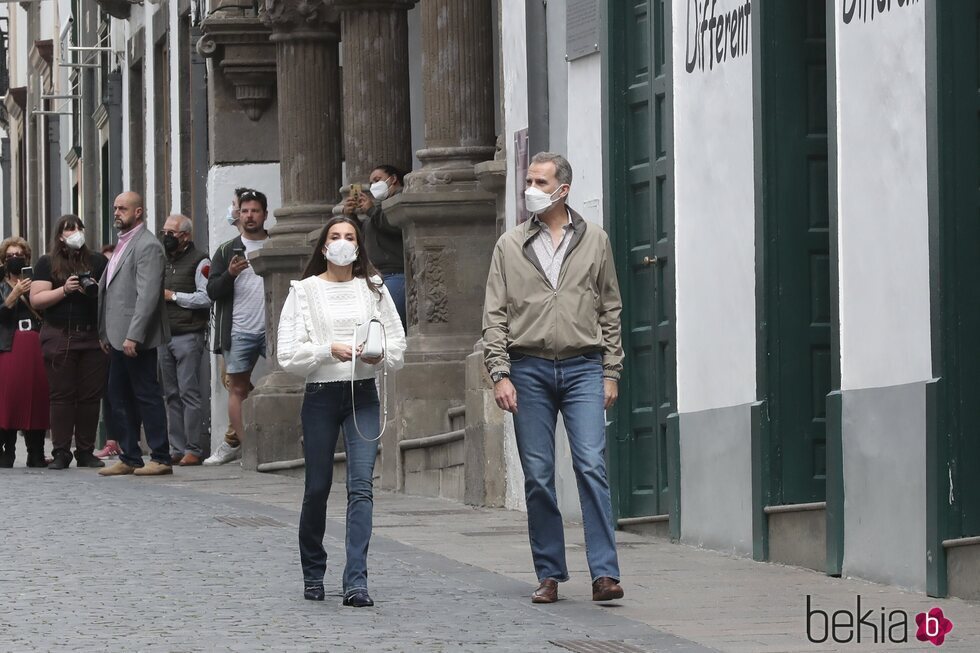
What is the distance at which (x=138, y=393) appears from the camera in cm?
1645

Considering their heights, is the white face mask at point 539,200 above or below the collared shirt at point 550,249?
above

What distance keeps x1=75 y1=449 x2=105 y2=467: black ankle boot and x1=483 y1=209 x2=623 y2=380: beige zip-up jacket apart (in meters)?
9.32

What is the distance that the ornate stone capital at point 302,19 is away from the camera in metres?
18.6

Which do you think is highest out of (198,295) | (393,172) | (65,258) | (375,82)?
(375,82)

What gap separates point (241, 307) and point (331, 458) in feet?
33.0

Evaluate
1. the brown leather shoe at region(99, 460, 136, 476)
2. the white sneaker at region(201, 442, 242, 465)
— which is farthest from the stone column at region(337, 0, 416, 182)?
the white sneaker at region(201, 442, 242, 465)

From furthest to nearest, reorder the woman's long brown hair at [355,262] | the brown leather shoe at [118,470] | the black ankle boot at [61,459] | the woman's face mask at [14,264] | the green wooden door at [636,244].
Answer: the woman's face mask at [14,264], the black ankle boot at [61,459], the brown leather shoe at [118,470], the green wooden door at [636,244], the woman's long brown hair at [355,262]

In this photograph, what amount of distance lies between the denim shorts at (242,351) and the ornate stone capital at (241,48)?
315cm

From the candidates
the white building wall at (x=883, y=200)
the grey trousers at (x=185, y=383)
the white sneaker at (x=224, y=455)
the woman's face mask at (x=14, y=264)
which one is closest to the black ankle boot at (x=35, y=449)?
the grey trousers at (x=185, y=383)

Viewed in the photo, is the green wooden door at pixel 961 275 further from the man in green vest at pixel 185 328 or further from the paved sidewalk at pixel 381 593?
the man in green vest at pixel 185 328

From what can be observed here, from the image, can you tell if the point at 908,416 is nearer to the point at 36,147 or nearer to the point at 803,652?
the point at 803,652

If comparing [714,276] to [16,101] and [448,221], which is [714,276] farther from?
[16,101]

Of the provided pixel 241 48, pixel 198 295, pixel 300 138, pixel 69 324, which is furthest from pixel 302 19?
pixel 69 324

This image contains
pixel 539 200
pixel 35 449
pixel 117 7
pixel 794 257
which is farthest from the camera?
pixel 117 7
